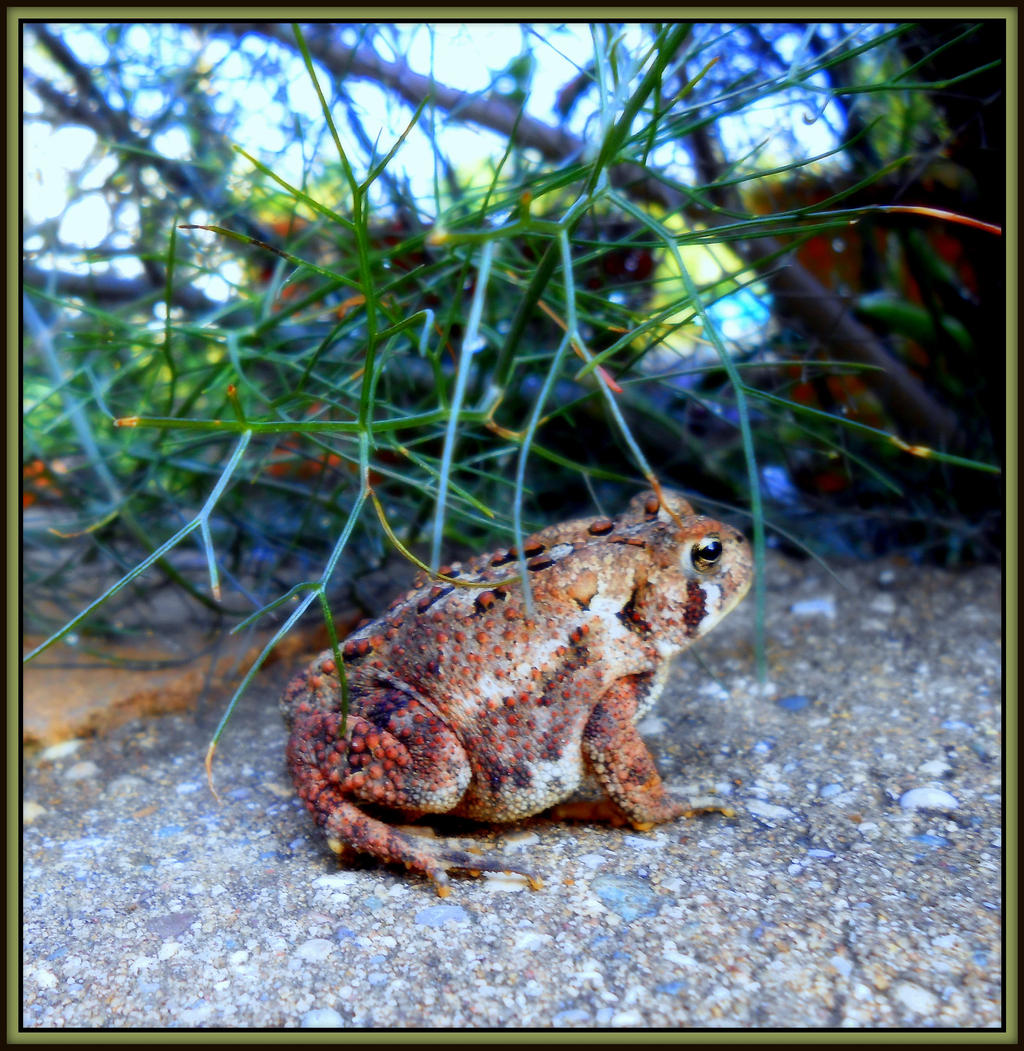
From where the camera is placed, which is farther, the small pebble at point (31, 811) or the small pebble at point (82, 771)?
the small pebble at point (82, 771)

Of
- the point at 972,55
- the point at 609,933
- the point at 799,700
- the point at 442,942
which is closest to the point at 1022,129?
the point at 972,55

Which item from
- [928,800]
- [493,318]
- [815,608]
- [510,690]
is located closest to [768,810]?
[928,800]

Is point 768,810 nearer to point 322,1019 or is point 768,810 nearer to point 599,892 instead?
point 599,892

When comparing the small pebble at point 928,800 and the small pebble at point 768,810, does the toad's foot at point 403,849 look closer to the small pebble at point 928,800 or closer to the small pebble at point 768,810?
the small pebble at point 768,810

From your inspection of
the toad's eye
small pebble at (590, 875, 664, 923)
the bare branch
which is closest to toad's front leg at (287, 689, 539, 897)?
small pebble at (590, 875, 664, 923)

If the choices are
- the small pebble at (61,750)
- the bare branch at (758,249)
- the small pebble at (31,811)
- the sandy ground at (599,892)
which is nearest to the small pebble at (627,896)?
the sandy ground at (599,892)

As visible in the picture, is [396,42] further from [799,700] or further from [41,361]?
[799,700]

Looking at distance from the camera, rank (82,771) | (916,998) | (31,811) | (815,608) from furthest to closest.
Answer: (815,608), (82,771), (31,811), (916,998)
